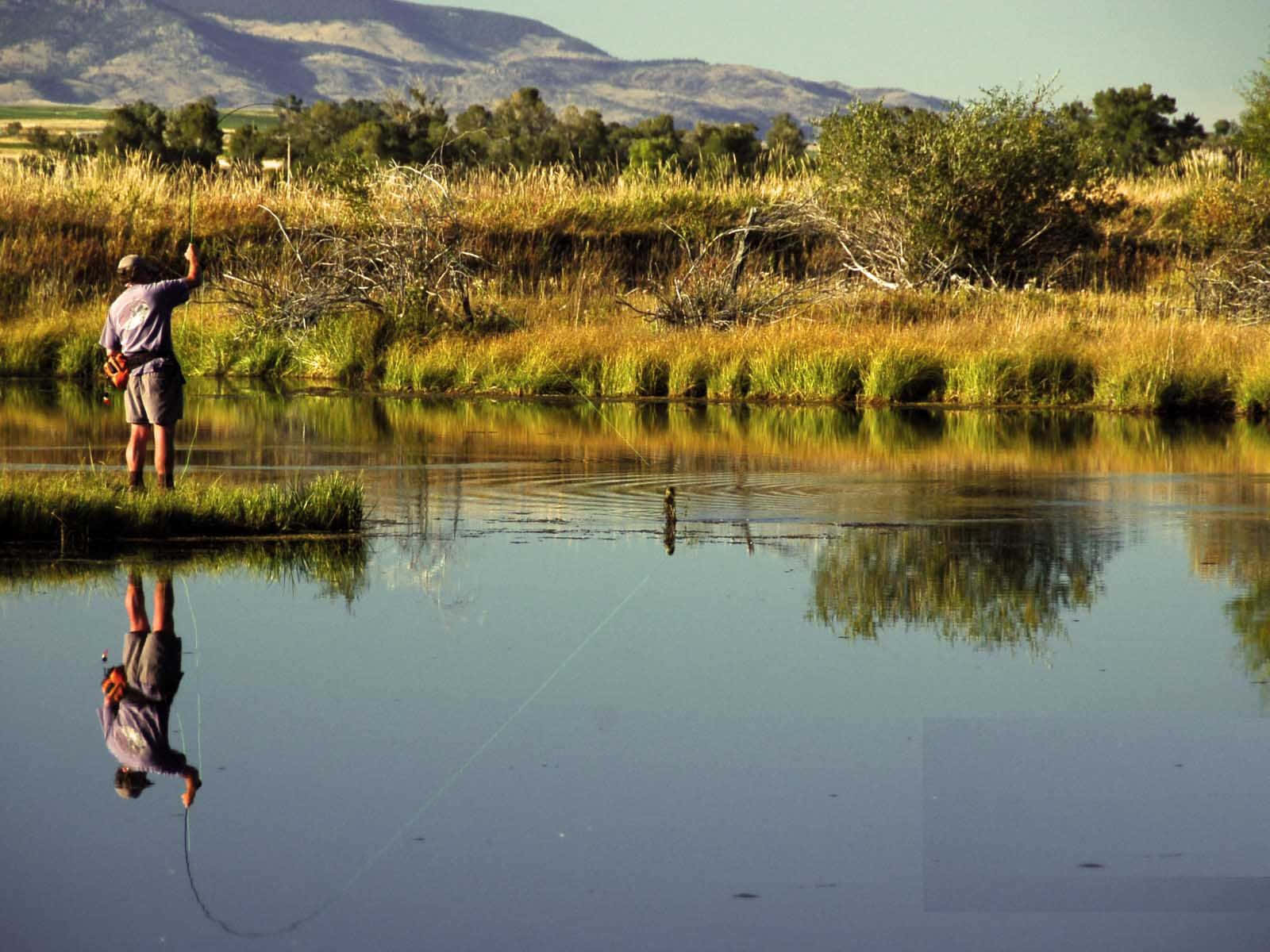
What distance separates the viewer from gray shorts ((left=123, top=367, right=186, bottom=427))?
1370 centimetres

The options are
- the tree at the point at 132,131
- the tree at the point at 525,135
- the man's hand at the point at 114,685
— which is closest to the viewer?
the man's hand at the point at 114,685

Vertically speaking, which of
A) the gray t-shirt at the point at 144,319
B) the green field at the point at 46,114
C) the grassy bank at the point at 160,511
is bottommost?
the grassy bank at the point at 160,511

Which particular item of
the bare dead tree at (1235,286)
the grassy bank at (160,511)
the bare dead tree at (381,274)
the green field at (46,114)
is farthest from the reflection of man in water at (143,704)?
the green field at (46,114)

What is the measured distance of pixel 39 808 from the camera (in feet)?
22.8

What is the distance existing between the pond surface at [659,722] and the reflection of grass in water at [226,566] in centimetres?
5

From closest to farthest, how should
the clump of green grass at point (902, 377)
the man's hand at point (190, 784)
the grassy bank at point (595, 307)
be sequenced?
the man's hand at point (190, 784)
the clump of green grass at point (902, 377)
the grassy bank at point (595, 307)

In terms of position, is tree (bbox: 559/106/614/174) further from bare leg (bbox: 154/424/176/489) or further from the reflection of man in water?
the reflection of man in water

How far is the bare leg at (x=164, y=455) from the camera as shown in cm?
1395

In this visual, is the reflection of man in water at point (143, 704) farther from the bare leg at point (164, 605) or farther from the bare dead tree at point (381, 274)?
the bare dead tree at point (381, 274)

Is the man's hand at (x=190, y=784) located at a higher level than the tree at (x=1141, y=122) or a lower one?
lower

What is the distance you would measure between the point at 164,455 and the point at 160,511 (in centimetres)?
98

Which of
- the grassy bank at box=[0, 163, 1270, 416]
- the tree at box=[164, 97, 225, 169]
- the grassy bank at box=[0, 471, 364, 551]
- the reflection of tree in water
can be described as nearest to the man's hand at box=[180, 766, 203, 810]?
the reflection of tree in water

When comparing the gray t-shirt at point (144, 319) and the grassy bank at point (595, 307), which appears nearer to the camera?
the gray t-shirt at point (144, 319)

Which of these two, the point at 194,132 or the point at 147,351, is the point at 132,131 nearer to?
the point at 194,132
